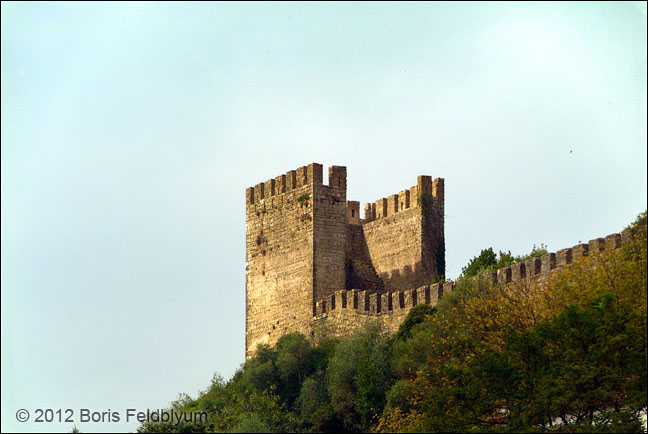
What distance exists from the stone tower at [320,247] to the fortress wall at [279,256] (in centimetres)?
3

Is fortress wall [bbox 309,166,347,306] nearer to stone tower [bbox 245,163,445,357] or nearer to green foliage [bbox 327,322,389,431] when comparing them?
stone tower [bbox 245,163,445,357]

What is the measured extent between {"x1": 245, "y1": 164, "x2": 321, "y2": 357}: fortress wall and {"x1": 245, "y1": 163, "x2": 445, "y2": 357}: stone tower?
0.03 meters

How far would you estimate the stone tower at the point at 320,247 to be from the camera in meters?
51.8

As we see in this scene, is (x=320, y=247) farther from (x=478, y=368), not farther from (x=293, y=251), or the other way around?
(x=478, y=368)

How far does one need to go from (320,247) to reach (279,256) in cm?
179

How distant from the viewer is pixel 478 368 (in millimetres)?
38875

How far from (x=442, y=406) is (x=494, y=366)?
5.96ft

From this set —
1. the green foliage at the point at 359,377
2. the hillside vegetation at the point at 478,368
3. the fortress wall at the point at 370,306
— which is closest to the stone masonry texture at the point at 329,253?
the fortress wall at the point at 370,306

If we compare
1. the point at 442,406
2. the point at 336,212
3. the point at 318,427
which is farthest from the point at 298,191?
the point at 442,406

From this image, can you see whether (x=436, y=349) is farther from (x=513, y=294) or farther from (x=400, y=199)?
(x=400, y=199)

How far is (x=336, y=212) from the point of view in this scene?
52312 millimetres

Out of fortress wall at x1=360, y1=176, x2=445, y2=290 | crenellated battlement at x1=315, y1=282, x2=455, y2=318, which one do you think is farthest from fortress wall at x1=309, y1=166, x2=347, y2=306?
fortress wall at x1=360, y1=176, x2=445, y2=290

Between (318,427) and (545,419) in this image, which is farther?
(318,427)

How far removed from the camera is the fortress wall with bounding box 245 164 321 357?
5178 centimetres
